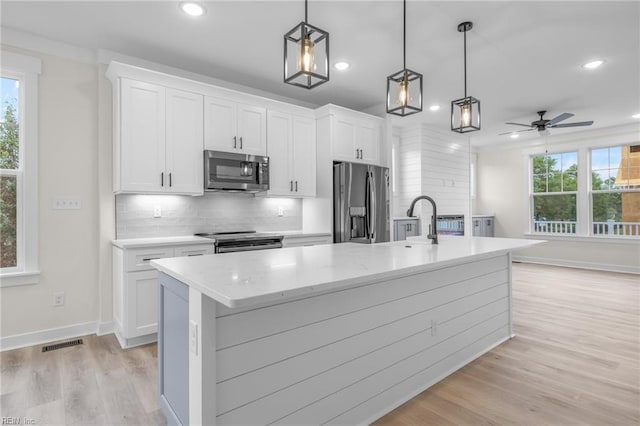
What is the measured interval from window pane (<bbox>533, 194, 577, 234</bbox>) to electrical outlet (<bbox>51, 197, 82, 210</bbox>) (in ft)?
27.0

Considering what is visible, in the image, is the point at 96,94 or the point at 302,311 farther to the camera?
the point at 96,94

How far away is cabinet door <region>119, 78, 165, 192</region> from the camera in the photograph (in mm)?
3125

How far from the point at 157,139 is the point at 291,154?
5.11ft

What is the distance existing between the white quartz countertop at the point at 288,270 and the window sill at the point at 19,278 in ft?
7.16

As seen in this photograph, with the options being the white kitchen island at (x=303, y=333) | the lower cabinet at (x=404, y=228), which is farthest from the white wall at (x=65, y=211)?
the lower cabinet at (x=404, y=228)

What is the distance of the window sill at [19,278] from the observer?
298 centimetres

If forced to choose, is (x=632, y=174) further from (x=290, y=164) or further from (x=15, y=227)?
(x=15, y=227)

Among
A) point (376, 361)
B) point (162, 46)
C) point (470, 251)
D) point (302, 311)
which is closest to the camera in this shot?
point (302, 311)

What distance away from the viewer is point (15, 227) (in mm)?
3129

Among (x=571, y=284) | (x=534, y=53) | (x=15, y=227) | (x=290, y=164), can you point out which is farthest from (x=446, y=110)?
(x=15, y=227)

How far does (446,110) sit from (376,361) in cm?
466

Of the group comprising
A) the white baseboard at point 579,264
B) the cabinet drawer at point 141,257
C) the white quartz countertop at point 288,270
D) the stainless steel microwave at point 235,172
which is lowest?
the white baseboard at point 579,264

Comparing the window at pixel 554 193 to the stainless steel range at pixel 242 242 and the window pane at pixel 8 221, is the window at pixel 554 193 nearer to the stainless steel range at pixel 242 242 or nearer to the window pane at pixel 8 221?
the stainless steel range at pixel 242 242

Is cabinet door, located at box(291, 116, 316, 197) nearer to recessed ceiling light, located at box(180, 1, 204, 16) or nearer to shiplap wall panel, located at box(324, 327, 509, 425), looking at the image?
recessed ceiling light, located at box(180, 1, 204, 16)
